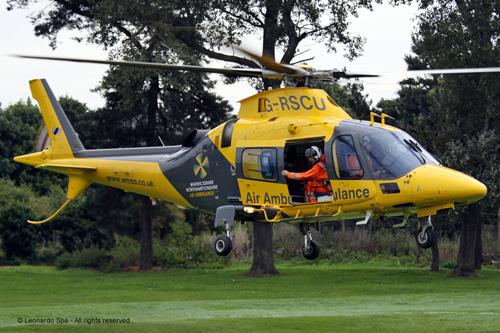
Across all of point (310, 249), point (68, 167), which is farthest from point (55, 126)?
point (310, 249)

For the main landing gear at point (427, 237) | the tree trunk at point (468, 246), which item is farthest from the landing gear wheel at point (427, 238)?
the tree trunk at point (468, 246)

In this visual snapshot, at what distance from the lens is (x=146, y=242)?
44438 millimetres

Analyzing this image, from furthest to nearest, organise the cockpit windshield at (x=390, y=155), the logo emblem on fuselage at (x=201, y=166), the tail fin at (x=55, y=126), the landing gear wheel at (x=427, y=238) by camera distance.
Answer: the tail fin at (x=55, y=126) → the logo emblem on fuselage at (x=201, y=166) → the cockpit windshield at (x=390, y=155) → the landing gear wheel at (x=427, y=238)

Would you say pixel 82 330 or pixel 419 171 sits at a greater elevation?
pixel 419 171

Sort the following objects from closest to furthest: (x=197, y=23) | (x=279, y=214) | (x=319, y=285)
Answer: (x=279, y=214) → (x=319, y=285) → (x=197, y=23)

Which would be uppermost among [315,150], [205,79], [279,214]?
[205,79]

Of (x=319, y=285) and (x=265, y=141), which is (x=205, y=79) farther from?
(x=265, y=141)

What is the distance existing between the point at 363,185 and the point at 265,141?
259 centimetres

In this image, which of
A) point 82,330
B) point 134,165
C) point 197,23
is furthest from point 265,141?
point 197,23

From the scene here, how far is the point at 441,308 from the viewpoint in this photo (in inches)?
1049

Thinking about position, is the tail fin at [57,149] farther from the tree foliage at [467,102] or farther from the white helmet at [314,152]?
the tree foliage at [467,102]

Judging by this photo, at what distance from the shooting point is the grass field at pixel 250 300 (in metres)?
22.6

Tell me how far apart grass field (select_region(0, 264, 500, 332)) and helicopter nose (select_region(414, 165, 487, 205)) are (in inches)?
236

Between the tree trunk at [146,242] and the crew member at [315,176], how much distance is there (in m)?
26.6
